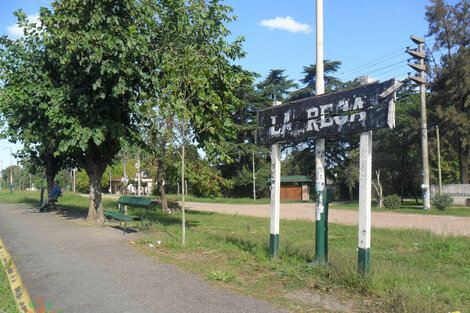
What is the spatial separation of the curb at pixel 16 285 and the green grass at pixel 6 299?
0.05 metres

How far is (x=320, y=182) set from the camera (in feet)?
22.7

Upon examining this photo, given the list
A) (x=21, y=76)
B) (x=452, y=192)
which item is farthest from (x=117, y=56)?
(x=452, y=192)

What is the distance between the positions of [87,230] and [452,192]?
98.5 ft

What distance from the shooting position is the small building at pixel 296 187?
44.7 meters

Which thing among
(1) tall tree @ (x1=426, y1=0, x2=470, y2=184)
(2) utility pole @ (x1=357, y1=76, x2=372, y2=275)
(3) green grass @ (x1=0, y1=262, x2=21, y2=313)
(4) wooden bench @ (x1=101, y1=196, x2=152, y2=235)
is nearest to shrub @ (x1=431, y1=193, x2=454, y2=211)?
(1) tall tree @ (x1=426, y1=0, x2=470, y2=184)

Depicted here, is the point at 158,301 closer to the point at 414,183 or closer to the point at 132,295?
the point at 132,295

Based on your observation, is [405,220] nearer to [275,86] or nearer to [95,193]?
[95,193]

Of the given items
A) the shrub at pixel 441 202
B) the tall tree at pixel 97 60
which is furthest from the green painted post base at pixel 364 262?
the shrub at pixel 441 202

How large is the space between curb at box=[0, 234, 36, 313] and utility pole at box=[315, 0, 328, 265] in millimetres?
4217

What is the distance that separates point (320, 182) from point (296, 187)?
129 ft

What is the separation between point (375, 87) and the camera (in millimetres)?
5836

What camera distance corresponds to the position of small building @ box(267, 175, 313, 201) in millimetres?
44719

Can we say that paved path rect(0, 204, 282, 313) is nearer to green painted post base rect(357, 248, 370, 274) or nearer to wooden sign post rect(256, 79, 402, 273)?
green painted post base rect(357, 248, 370, 274)

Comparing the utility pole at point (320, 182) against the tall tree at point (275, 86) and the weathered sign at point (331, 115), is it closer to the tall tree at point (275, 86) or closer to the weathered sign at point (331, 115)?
the weathered sign at point (331, 115)
